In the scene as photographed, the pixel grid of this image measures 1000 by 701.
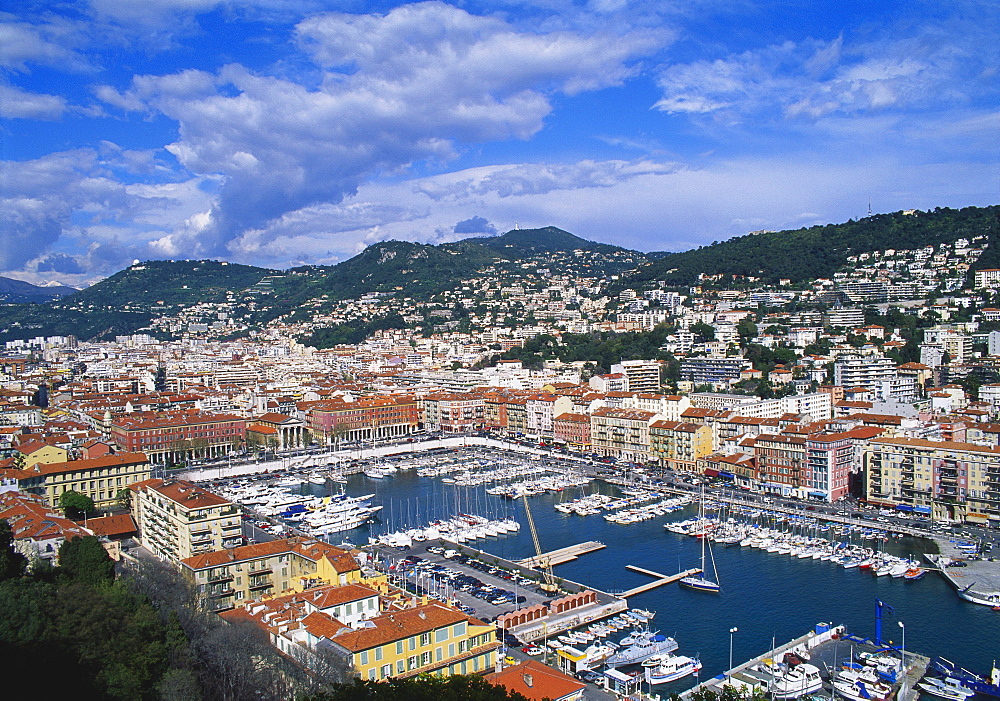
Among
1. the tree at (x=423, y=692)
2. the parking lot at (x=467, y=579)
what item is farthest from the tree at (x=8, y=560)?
the parking lot at (x=467, y=579)

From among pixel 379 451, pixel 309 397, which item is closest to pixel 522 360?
pixel 309 397

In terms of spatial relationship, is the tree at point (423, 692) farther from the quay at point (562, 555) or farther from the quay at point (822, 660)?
the quay at point (562, 555)

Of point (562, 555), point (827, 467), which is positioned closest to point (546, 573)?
point (562, 555)

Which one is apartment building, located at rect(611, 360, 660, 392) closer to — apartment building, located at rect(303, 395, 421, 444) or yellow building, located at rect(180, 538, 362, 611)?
apartment building, located at rect(303, 395, 421, 444)

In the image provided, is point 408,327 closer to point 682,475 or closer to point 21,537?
point 682,475

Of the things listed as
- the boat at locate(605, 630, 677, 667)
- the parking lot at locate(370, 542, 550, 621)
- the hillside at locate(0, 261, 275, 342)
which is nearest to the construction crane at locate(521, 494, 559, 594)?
the parking lot at locate(370, 542, 550, 621)

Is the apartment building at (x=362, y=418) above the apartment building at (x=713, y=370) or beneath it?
beneath

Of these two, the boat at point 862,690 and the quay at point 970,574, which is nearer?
the boat at point 862,690
